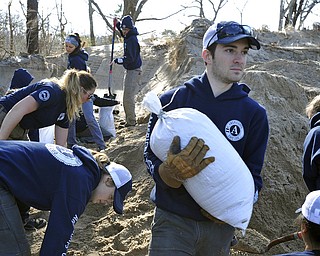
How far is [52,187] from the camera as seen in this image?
9.00 feet

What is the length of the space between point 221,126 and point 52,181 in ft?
3.15

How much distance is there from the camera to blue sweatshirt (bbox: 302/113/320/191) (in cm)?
317

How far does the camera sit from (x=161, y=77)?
42.2ft

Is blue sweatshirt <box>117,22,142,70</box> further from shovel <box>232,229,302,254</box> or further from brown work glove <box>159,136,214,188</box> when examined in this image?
brown work glove <box>159,136,214,188</box>

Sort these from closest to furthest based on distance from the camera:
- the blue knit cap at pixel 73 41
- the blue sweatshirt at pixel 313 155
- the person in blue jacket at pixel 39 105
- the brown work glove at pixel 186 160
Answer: the brown work glove at pixel 186 160, the blue sweatshirt at pixel 313 155, the person in blue jacket at pixel 39 105, the blue knit cap at pixel 73 41

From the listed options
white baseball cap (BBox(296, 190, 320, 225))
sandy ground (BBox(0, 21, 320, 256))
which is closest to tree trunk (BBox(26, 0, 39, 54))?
sandy ground (BBox(0, 21, 320, 256))

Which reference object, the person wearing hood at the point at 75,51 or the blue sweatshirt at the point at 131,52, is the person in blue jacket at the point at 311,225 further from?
the person wearing hood at the point at 75,51

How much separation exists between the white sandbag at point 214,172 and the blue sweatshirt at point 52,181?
46cm

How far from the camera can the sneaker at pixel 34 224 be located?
489cm

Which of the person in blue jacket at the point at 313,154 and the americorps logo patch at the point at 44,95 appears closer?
the person in blue jacket at the point at 313,154

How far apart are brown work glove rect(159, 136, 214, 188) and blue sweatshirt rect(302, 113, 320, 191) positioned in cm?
97

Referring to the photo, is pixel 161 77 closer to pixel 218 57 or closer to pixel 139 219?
pixel 139 219

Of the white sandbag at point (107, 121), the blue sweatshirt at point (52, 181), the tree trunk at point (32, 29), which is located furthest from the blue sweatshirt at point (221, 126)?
the tree trunk at point (32, 29)

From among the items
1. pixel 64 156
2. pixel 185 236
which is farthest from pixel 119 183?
pixel 185 236
